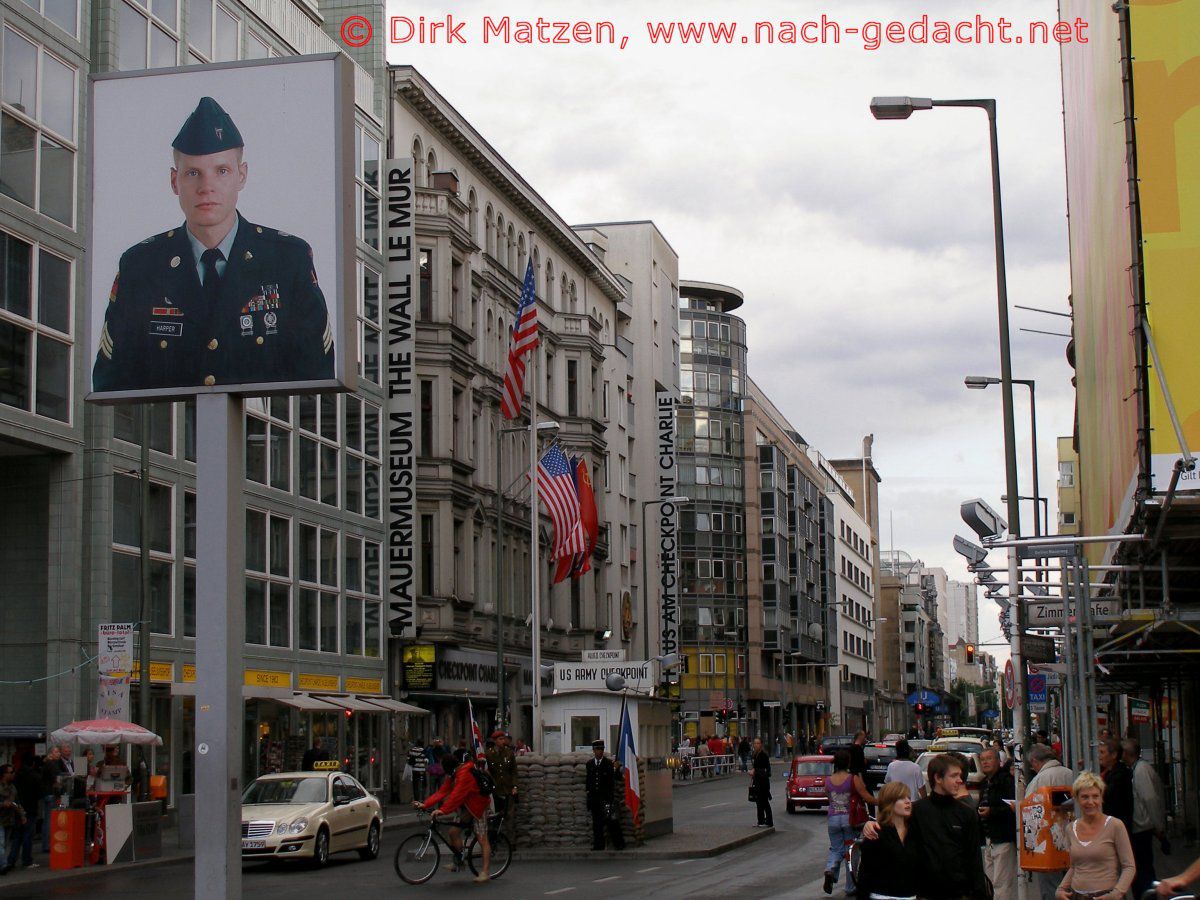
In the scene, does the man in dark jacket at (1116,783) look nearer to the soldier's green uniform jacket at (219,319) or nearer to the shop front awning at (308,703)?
the soldier's green uniform jacket at (219,319)

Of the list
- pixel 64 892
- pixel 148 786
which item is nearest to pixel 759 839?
pixel 148 786

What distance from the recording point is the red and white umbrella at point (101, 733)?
28.9 meters

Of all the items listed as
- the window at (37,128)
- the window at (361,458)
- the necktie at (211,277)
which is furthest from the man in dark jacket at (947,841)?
the window at (361,458)

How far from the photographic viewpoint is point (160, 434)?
39.0 metres

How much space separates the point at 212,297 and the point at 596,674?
16093 millimetres

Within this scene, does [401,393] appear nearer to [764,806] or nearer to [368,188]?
[368,188]

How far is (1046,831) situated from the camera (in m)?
14.4

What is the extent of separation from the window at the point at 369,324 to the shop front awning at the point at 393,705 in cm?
972

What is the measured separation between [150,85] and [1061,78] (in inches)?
882

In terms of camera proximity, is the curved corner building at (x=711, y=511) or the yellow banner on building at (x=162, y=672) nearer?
the yellow banner on building at (x=162, y=672)

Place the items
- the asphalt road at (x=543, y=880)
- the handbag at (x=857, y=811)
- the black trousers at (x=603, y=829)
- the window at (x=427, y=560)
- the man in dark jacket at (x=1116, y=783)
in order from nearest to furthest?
the man in dark jacket at (x=1116, y=783)
the handbag at (x=857, y=811)
the asphalt road at (x=543, y=880)
the black trousers at (x=603, y=829)
the window at (x=427, y=560)

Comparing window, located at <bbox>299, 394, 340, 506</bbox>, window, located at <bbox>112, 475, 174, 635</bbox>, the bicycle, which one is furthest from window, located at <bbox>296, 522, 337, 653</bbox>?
the bicycle

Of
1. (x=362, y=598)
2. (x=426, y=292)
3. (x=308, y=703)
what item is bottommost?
(x=308, y=703)

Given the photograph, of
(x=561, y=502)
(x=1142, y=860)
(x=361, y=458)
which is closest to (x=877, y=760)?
(x=561, y=502)
